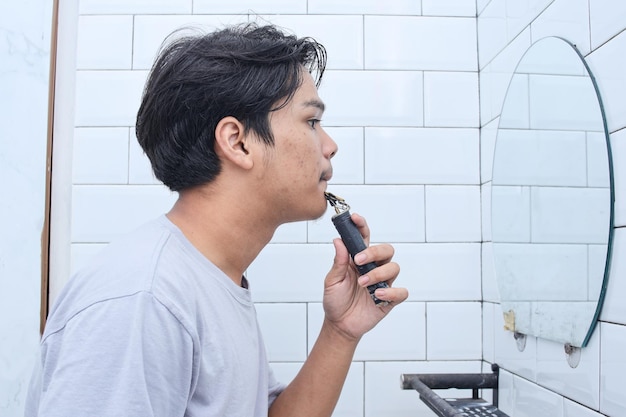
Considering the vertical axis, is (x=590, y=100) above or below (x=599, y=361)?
above

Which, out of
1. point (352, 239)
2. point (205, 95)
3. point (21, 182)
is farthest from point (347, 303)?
point (21, 182)

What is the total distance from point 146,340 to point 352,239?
35 cm

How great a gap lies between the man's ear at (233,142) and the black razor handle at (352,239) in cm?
15

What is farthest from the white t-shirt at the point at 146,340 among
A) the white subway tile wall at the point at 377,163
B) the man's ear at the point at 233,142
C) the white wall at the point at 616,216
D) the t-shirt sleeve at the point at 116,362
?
the white subway tile wall at the point at 377,163

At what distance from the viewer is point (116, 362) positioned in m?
0.54

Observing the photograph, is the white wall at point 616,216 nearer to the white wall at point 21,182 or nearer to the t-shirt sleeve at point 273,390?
the t-shirt sleeve at point 273,390

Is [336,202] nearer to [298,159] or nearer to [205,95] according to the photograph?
[298,159]

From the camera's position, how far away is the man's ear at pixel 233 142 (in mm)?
753

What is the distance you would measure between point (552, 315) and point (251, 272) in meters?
0.61

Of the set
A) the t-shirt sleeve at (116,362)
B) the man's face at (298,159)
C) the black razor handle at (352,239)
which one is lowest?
the t-shirt sleeve at (116,362)

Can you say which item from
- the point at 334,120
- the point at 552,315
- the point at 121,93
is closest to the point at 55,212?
the point at 121,93

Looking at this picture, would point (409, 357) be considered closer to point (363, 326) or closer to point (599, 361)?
point (363, 326)

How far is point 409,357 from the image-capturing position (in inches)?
50.4

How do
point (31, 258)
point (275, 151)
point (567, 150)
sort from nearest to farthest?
point (275, 151) → point (567, 150) → point (31, 258)
